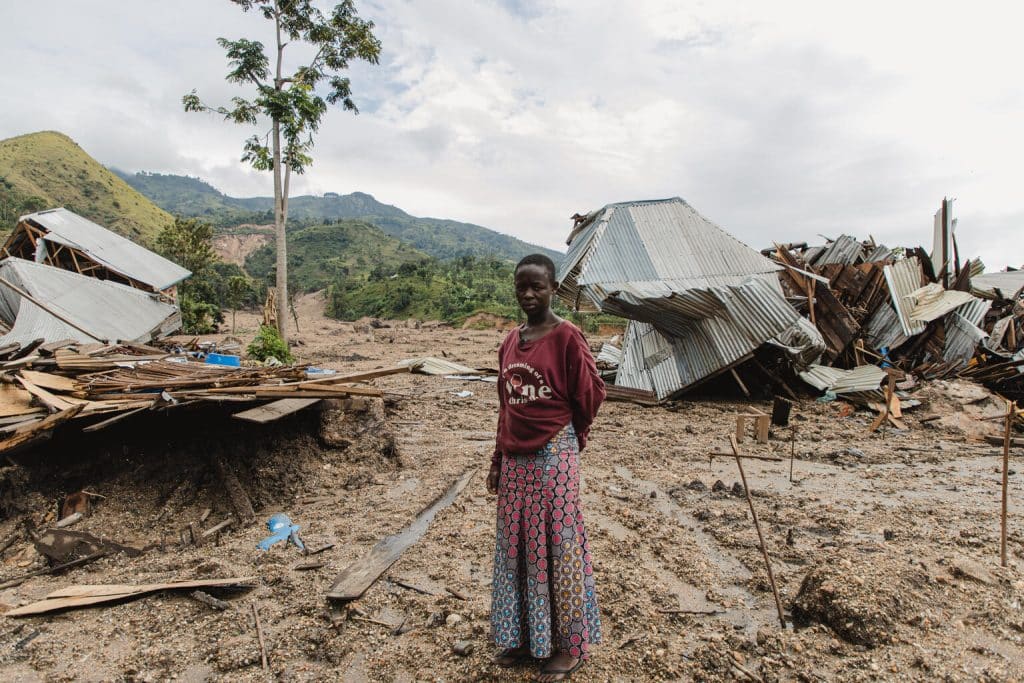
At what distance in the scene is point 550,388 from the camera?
211cm

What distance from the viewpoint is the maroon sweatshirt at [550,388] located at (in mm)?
2104

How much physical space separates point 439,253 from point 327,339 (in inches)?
2765

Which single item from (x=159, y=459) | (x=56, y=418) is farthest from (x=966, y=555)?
(x=56, y=418)

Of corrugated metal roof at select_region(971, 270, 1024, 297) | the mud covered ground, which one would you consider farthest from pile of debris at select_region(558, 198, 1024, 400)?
the mud covered ground

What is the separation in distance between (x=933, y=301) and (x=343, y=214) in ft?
500

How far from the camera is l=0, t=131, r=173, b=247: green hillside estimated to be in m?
43.0

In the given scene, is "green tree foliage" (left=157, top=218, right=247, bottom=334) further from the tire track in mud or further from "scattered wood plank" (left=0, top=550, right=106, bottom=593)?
the tire track in mud

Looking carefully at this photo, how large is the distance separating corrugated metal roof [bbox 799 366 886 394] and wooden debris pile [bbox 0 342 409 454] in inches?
277

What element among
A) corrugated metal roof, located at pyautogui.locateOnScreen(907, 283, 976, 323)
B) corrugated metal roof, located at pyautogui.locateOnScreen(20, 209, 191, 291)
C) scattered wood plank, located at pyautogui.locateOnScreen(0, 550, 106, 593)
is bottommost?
scattered wood plank, located at pyautogui.locateOnScreen(0, 550, 106, 593)

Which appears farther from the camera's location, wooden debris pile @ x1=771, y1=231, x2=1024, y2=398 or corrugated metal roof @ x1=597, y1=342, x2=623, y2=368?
corrugated metal roof @ x1=597, y1=342, x2=623, y2=368

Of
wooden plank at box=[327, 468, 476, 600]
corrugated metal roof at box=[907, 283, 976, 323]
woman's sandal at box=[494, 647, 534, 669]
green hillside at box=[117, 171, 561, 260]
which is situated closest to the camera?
woman's sandal at box=[494, 647, 534, 669]

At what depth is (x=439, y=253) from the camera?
294 ft

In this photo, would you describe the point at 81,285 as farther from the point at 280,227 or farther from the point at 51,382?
the point at 51,382

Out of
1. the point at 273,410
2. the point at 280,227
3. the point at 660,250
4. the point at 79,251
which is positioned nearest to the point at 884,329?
the point at 660,250
